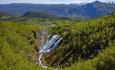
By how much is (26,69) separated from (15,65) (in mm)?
7784

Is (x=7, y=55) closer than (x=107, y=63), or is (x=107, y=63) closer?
(x=7, y=55)

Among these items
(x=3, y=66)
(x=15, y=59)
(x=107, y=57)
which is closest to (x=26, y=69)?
(x=15, y=59)

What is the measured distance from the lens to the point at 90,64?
146 m

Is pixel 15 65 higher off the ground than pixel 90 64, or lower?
higher

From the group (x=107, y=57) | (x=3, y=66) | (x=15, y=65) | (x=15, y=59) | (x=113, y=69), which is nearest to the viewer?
(x=3, y=66)

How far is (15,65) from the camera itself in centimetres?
11631

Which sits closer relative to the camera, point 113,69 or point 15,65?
point 15,65

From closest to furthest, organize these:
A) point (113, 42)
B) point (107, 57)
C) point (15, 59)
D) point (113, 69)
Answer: point (15, 59) < point (113, 69) < point (107, 57) < point (113, 42)

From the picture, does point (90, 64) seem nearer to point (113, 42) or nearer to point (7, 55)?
point (7, 55)

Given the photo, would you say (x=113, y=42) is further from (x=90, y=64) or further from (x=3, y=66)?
(x=3, y=66)

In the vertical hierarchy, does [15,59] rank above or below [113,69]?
above

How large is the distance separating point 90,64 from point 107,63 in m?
9.00

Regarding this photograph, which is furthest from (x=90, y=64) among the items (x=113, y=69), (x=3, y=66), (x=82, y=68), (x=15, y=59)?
(x=3, y=66)

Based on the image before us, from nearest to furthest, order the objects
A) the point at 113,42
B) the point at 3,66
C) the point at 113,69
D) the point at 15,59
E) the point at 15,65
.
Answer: the point at 3,66 → the point at 15,65 → the point at 15,59 → the point at 113,69 → the point at 113,42
